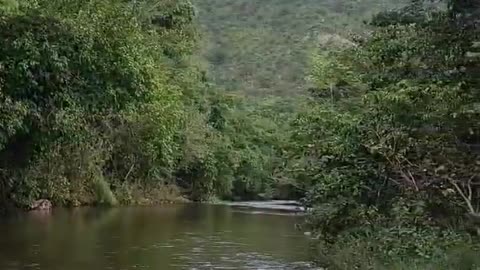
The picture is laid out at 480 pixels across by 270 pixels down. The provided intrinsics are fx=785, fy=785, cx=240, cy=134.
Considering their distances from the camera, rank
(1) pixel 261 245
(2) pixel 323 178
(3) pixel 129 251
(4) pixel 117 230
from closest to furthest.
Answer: (2) pixel 323 178 < (3) pixel 129 251 < (1) pixel 261 245 < (4) pixel 117 230

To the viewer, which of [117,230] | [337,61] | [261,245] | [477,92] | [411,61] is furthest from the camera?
[337,61]

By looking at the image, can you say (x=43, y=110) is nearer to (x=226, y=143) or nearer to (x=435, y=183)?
(x=435, y=183)

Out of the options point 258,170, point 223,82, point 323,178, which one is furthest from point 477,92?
point 223,82

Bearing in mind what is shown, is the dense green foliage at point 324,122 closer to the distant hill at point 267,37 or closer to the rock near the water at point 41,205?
the rock near the water at point 41,205

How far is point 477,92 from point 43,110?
12.6 meters

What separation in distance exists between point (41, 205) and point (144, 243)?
12599 mm

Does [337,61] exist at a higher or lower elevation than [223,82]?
lower

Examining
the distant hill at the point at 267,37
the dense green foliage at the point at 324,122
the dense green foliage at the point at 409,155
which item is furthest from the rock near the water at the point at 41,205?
the distant hill at the point at 267,37

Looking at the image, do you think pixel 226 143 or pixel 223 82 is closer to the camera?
pixel 226 143

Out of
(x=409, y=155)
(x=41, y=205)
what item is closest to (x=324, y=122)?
(x=409, y=155)

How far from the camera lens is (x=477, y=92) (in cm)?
1277

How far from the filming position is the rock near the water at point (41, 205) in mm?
30656

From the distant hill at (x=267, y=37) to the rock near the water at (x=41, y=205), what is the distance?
132 feet

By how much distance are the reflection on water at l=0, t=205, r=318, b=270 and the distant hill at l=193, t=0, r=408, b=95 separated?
143 ft
